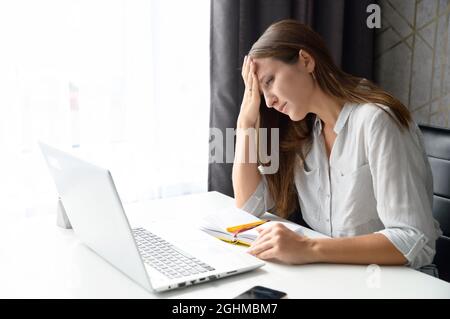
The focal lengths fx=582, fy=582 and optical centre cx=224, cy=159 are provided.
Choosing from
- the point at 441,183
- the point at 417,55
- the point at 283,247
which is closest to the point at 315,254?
the point at 283,247

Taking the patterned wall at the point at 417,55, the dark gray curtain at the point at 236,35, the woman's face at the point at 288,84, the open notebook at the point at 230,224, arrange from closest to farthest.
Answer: the open notebook at the point at 230,224 < the woman's face at the point at 288,84 < the dark gray curtain at the point at 236,35 < the patterned wall at the point at 417,55

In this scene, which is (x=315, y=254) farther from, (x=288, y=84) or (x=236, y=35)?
(x=236, y=35)

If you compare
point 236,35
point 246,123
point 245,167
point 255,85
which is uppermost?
point 236,35

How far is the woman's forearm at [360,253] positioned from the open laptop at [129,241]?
0.13 metres

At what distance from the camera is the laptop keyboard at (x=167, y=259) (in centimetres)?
115

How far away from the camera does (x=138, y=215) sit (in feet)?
5.23

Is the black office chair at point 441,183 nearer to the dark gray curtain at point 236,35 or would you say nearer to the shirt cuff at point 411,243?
the shirt cuff at point 411,243

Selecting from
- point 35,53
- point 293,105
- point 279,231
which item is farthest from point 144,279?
point 35,53

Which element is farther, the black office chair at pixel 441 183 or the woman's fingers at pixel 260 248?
the black office chair at pixel 441 183

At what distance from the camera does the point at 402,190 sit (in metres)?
1.29

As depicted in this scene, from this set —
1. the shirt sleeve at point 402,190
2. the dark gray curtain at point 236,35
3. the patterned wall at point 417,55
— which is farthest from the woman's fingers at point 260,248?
the patterned wall at point 417,55

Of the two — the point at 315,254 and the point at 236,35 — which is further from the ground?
the point at 236,35

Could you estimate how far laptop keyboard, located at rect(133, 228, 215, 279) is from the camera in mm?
1150

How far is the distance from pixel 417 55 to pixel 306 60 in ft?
3.46
